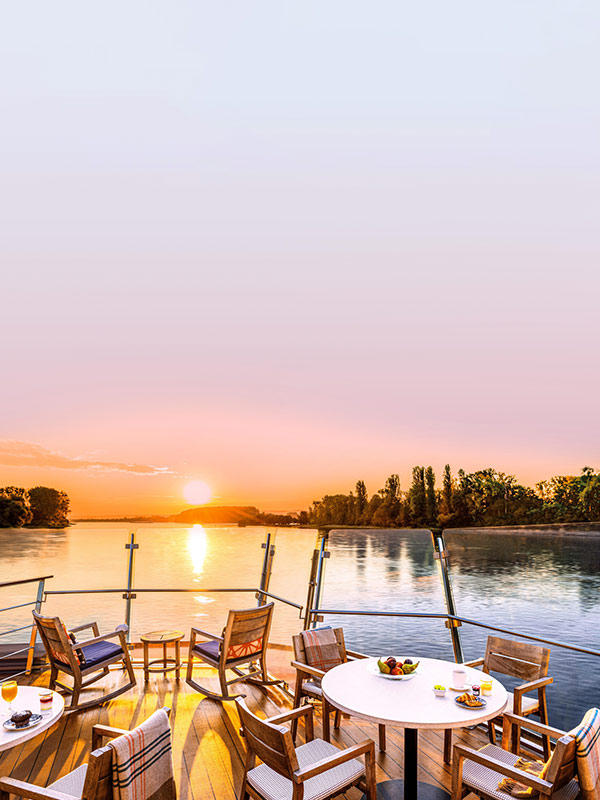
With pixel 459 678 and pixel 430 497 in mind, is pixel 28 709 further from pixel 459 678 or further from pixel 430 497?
pixel 430 497

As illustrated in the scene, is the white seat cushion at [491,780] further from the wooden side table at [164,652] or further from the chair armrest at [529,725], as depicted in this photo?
the wooden side table at [164,652]

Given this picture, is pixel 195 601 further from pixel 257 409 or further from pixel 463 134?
pixel 463 134

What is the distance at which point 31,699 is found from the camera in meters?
3.11

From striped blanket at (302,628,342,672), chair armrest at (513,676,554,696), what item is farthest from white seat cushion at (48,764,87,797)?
chair armrest at (513,676,554,696)

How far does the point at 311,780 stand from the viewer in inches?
103

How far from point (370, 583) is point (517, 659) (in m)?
40.6

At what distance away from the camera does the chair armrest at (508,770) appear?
2236 millimetres

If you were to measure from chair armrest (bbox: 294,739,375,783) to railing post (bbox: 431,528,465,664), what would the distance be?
213 cm

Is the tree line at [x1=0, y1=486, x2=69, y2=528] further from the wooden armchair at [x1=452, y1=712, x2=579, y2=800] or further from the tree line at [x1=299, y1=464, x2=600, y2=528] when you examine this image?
the wooden armchair at [x1=452, y1=712, x2=579, y2=800]

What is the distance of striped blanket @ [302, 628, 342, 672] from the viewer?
4.01 m

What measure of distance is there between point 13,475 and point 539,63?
24368 millimetres

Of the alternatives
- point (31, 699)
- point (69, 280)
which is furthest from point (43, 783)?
point (69, 280)

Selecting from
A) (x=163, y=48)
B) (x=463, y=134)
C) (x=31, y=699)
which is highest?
(x=163, y=48)

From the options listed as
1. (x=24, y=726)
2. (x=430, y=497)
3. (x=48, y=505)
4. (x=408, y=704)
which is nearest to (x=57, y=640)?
(x=24, y=726)
